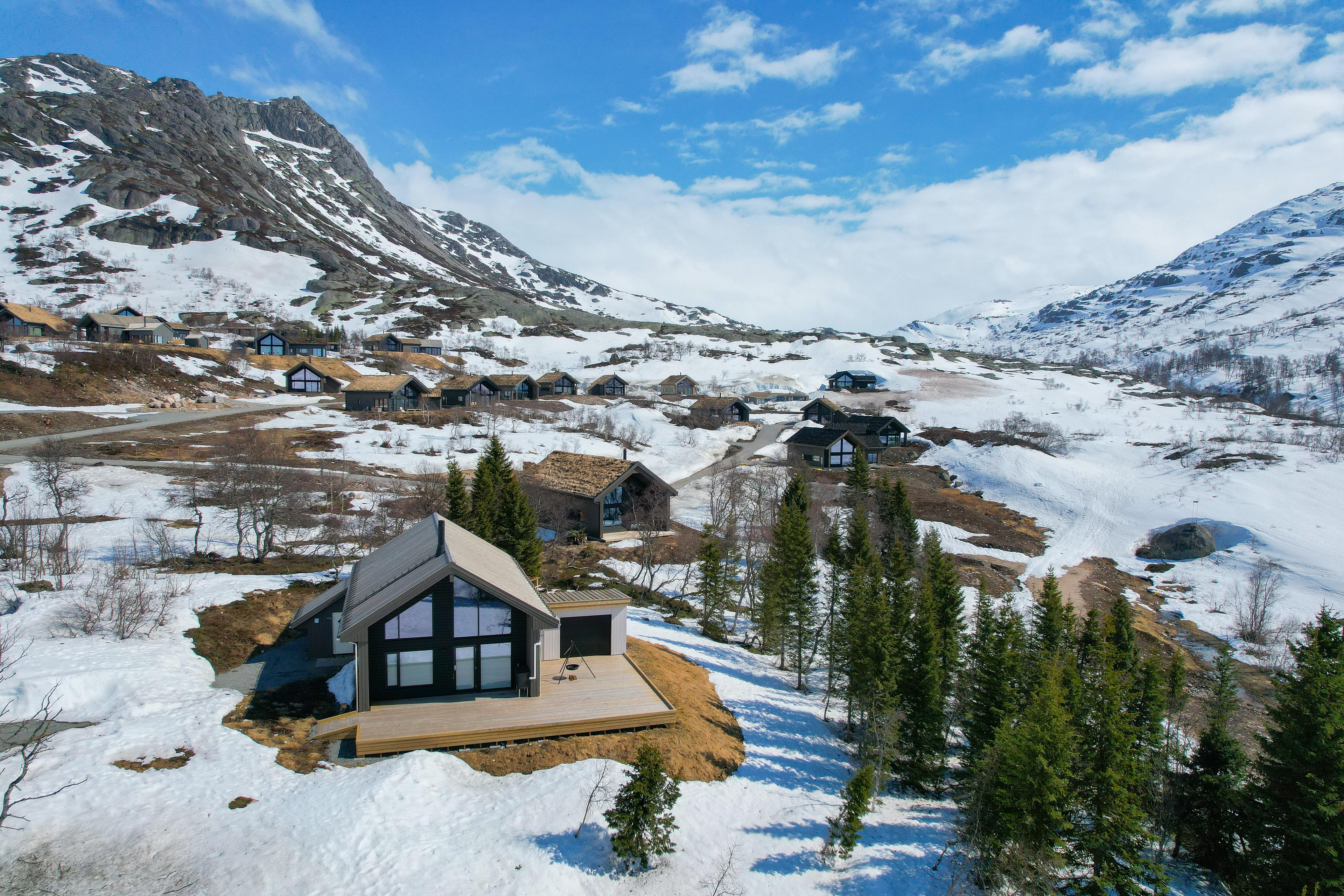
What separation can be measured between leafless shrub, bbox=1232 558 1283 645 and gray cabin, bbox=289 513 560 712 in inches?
1813

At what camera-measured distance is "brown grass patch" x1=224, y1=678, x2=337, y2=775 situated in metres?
16.0

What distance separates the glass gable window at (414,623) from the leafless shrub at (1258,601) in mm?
48856

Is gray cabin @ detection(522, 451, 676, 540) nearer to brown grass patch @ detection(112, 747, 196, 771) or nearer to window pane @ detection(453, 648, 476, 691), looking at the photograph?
window pane @ detection(453, 648, 476, 691)

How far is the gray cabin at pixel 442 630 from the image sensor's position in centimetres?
1839

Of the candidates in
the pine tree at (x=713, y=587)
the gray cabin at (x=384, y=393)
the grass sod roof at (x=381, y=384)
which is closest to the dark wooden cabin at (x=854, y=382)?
the gray cabin at (x=384, y=393)

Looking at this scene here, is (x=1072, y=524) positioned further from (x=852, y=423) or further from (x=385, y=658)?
(x=385, y=658)

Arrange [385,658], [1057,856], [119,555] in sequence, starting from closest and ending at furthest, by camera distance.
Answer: [1057,856]
[385,658]
[119,555]

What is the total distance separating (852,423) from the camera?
8862cm

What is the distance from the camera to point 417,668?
63.0 ft

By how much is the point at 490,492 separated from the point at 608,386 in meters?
86.1

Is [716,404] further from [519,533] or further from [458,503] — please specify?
[458,503]

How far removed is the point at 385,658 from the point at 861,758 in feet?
54.1

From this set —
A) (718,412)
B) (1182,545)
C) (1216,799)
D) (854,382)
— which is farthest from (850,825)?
(854,382)

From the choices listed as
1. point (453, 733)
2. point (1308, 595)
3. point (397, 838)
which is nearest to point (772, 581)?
point (453, 733)
